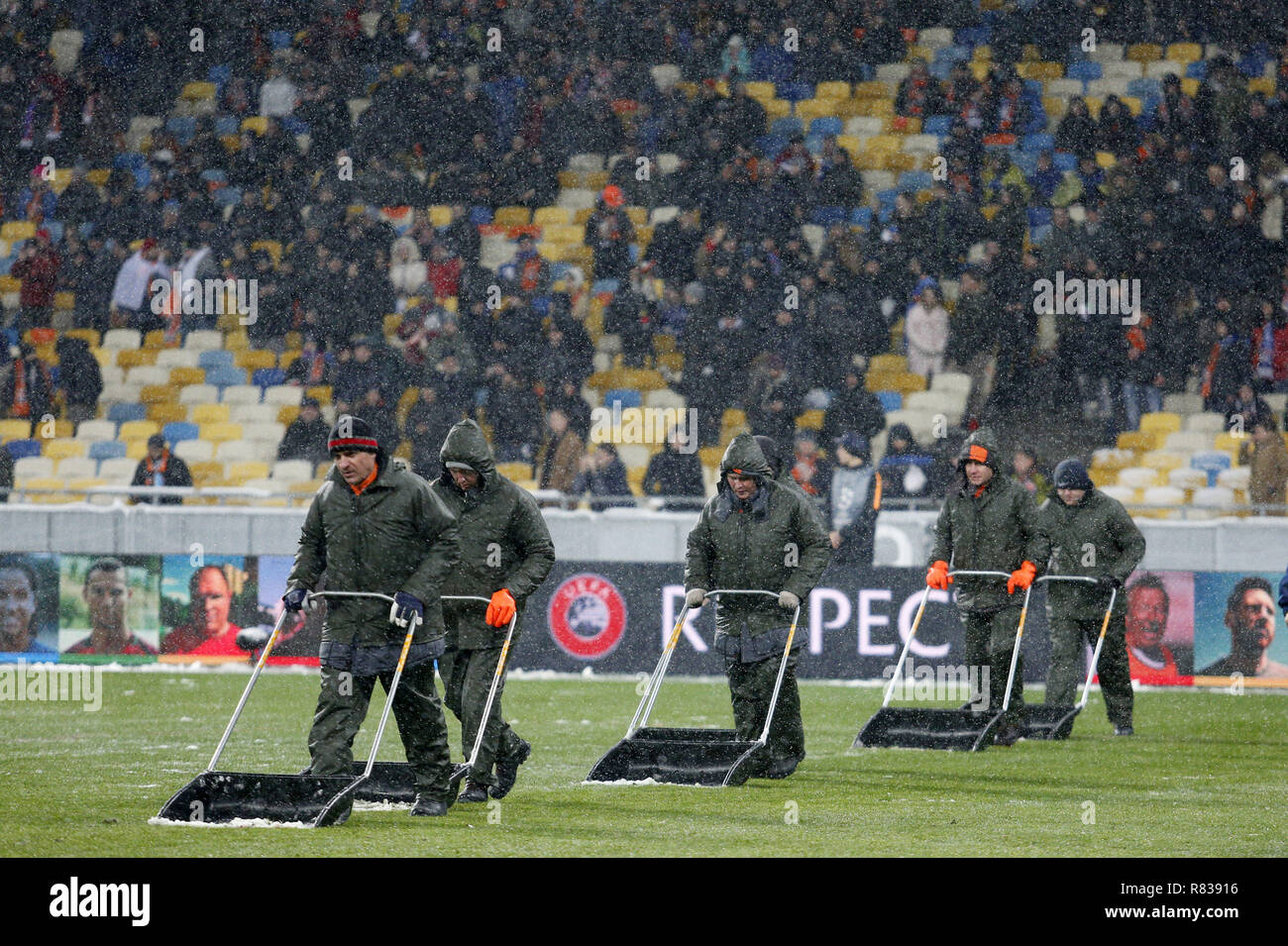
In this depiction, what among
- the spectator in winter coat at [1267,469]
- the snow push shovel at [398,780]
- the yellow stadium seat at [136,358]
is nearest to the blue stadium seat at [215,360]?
the yellow stadium seat at [136,358]

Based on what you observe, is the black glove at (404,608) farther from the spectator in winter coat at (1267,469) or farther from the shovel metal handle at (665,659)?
the spectator in winter coat at (1267,469)

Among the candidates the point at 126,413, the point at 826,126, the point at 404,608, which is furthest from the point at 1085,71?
the point at 404,608

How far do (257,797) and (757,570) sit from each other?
12.1ft

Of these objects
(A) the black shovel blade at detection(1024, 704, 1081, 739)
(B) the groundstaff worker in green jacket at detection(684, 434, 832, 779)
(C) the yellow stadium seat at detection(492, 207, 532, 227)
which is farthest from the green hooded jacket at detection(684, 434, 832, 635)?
(C) the yellow stadium seat at detection(492, 207, 532, 227)

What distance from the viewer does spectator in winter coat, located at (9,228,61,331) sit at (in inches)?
1017

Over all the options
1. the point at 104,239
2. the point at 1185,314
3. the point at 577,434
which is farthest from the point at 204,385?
the point at 1185,314

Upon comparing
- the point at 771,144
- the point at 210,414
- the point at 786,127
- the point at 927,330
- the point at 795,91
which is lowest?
the point at 210,414

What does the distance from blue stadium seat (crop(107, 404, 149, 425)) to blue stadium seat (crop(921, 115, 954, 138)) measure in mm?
10697

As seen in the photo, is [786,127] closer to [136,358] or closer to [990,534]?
[136,358]

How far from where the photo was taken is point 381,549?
32.1 feet

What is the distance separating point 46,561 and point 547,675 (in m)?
5.13

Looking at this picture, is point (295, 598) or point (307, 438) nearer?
point (295, 598)

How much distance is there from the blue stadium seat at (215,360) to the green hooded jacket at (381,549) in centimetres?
1598

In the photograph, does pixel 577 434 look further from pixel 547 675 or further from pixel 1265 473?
pixel 1265 473
